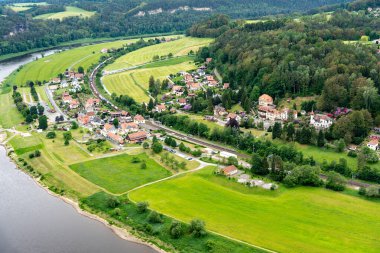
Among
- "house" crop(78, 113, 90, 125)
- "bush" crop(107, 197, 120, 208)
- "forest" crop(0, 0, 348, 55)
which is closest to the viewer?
"bush" crop(107, 197, 120, 208)

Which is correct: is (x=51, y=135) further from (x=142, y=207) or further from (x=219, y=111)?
(x=142, y=207)

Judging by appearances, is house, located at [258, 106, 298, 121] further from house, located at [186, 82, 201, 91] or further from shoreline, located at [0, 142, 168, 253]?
shoreline, located at [0, 142, 168, 253]

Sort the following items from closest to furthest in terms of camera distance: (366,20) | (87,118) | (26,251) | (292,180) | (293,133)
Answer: (26,251) < (292,180) < (293,133) < (87,118) < (366,20)

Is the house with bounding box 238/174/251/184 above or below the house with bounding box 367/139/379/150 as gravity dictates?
below

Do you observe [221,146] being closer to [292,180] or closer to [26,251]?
[292,180]

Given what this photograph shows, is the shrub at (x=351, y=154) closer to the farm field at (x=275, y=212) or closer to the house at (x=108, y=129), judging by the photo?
the farm field at (x=275, y=212)

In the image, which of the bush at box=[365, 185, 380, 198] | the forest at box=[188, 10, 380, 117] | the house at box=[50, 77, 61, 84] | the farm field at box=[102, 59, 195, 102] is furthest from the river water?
the house at box=[50, 77, 61, 84]

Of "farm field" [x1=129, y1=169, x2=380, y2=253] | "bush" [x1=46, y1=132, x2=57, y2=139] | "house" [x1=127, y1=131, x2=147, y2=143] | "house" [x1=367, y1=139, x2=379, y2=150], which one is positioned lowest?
"farm field" [x1=129, y1=169, x2=380, y2=253]

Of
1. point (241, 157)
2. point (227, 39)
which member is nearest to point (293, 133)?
point (241, 157)
